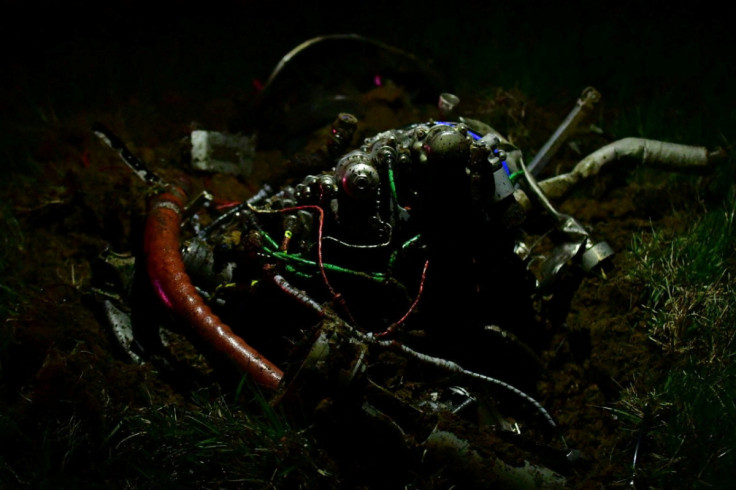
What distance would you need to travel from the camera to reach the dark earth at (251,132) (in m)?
2.66

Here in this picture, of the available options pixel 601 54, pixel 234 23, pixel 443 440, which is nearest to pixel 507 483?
pixel 443 440

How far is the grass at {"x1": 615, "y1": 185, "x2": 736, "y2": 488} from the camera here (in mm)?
2547

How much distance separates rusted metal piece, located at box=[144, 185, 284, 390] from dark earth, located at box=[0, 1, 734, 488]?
0.28 meters

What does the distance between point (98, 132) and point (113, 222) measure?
68 cm

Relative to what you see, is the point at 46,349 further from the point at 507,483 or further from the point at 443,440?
the point at 507,483

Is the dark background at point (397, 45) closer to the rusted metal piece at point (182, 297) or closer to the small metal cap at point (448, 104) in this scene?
the small metal cap at point (448, 104)

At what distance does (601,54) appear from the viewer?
17.2 feet

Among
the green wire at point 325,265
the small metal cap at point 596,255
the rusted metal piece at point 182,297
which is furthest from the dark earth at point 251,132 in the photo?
the green wire at point 325,265

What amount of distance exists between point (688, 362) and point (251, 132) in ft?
12.4

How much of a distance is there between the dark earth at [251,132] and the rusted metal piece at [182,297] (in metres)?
0.28

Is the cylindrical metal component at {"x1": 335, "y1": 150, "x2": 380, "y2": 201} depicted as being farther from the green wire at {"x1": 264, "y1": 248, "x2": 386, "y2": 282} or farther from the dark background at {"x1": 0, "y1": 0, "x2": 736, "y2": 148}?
the dark background at {"x1": 0, "y1": 0, "x2": 736, "y2": 148}

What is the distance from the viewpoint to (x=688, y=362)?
2898mm

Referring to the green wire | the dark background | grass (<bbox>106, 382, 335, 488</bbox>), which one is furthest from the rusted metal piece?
the dark background

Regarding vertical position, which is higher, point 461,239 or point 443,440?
point 461,239
